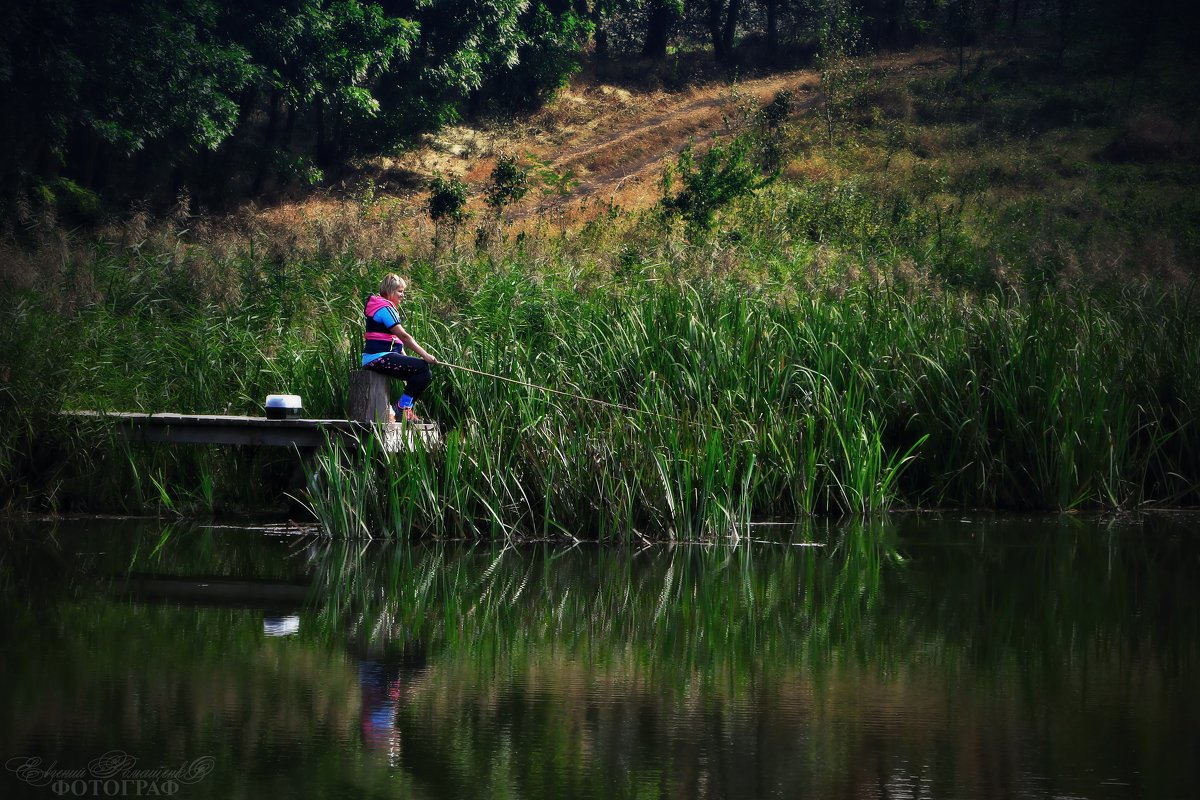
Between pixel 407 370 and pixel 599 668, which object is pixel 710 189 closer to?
pixel 407 370

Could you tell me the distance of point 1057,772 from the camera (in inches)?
161

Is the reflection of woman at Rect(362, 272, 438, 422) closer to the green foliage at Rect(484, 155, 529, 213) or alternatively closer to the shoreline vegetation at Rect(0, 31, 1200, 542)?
the shoreline vegetation at Rect(0, 31, 1200, 542)

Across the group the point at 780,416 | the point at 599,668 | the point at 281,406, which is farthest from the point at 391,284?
the point at 599,668

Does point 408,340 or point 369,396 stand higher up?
point 408,340

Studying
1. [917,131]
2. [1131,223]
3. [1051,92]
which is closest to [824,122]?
[917,131]

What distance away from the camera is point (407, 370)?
31.0 feet

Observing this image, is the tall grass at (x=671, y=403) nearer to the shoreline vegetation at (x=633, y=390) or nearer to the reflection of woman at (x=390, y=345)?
the shoreline vegetation at (x=633, y=390)

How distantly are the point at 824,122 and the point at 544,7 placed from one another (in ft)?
27.0

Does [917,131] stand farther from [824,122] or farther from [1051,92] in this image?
[1051,92]

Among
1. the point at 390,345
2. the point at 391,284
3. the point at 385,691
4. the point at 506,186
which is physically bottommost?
the point at 385,691

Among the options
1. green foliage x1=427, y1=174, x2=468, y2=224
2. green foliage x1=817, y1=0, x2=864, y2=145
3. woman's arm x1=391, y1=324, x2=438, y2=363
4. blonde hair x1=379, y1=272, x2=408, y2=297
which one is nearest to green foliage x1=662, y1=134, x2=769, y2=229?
green foliage x1=427, y1=174, x2=468, y2=224

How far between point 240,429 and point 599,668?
4.82 metres

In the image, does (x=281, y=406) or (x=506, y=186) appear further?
(x=506, y=186)

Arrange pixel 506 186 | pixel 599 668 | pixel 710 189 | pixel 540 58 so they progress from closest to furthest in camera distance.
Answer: pixel 599 668
pixel 710 189
pixel 506 186
pixel 540 58
